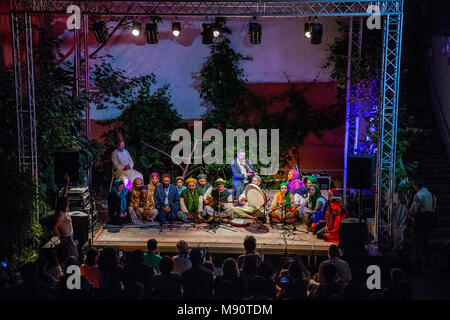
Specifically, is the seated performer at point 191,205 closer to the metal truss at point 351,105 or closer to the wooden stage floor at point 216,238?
the wooden stage floor at point 216,238

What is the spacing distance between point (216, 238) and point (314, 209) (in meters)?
1.94

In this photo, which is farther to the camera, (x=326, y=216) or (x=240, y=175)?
(x=240, y=175)

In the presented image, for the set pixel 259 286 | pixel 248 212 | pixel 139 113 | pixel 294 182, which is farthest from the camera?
pixel 139 113

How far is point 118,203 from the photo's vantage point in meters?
9.34

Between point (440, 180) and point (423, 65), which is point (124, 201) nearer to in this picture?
point (440, 180)

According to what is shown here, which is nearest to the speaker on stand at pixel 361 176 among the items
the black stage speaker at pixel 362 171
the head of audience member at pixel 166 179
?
the black stage speaker at pixel 362 171

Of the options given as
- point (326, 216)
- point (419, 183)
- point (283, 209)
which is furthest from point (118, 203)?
point (419, 183)

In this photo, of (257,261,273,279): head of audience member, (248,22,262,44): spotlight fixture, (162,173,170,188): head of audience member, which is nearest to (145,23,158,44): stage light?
(248,22,262,44): spotlight fixture

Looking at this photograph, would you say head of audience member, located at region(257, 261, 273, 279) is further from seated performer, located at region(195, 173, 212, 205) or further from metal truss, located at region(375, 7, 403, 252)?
seated performer, located at region(195, 173, 212, 205)

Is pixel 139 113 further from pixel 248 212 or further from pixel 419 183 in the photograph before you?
pixel 419 183

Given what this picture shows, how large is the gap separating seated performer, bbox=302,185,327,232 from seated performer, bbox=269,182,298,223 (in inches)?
9.7

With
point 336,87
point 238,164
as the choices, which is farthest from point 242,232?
point 336,87

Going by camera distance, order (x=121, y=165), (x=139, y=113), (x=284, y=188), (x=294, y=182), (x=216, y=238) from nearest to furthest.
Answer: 1. (x=216, y=238)
2. (x=284, y=188)
3. (x=294, y=182)
4. (x=121, y=165)
5. (x=139, y=113)

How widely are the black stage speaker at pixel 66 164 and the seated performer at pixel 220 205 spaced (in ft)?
7.98
